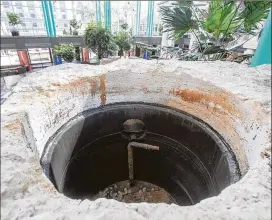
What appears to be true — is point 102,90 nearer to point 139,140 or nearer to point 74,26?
point 139,140

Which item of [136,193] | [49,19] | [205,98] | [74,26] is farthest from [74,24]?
[205,98]

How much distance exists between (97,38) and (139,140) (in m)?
5.70

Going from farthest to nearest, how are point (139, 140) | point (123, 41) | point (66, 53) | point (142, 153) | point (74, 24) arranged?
point (74, 24) < point (123, 41) < point (66, 53) < point (142, 153) < point (139, 140)

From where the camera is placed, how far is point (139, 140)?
377cm

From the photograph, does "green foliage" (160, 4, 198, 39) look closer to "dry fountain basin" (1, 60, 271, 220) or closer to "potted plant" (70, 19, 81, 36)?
"dry fountain basin" (1, 60, 271, 220)

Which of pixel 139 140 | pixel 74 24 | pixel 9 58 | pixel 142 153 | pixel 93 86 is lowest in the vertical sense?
pixel 142 153

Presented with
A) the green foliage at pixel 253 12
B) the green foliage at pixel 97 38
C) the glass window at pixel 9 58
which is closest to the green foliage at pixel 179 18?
the green foliage at pixel 253 12

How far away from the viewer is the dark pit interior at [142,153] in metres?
2.84

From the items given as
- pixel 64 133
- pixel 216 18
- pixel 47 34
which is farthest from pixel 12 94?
pixel 47 34

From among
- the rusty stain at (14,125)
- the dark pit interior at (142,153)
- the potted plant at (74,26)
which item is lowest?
the dark pit interior at (142,153)

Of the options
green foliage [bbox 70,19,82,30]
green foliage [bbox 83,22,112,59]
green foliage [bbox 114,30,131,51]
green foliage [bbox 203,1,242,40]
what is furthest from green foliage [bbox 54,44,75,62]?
green foliage [bbox 203,1,242,40]

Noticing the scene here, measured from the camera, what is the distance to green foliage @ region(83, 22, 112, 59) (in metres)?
7.87

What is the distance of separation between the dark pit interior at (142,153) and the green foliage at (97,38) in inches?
208

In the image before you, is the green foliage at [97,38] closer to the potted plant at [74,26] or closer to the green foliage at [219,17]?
the potted plant at [74,26]
